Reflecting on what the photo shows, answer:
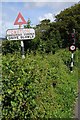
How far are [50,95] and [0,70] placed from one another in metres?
2.44

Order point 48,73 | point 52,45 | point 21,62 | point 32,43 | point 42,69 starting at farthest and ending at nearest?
point 52,45 → point 32,43 → point 48,73 → point 42,69 → point 21,62

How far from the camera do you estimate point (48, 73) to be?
8391 millimetres

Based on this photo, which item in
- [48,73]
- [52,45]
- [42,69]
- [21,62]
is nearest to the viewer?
[21,62]

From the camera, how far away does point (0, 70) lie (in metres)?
5.57

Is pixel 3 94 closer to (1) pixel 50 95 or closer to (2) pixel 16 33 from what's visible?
(1) pixel 50 95

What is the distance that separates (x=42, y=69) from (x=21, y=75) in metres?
1.82

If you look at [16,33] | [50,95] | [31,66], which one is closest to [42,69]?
[50,95]

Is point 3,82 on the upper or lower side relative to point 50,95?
upper

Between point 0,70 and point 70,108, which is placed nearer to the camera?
point 0,70

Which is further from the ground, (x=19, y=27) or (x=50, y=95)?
(x=19, y=27)

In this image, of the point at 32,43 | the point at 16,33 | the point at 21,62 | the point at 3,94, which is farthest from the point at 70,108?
the point at 32,43

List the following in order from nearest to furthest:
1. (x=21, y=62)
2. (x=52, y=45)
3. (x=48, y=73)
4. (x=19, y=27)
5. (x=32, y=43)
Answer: (x=21, y=62)
(x=48, y=73)
(x=19, y=27)
(x=32, y=43)
(x=52, y=45)

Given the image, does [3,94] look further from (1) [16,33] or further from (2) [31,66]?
(1) [16,33]

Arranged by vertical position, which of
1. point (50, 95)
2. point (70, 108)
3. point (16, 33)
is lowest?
point (70, 108)
